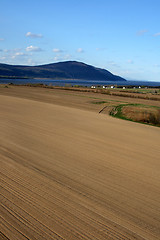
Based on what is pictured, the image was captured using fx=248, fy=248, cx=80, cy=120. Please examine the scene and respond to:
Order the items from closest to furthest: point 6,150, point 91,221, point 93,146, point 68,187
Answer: point 91,221 < point 68,187 < point 6,150 < point 93,146

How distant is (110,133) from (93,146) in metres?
2.71

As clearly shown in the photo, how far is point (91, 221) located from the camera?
4.07m

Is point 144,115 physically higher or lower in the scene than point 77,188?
higher

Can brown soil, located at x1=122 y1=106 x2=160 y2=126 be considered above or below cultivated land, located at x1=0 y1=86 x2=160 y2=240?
above

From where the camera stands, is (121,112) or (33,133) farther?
(121,112)

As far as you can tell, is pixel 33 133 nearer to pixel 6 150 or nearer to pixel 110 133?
pixel 6 150

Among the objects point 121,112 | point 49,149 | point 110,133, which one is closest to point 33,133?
point 49,149

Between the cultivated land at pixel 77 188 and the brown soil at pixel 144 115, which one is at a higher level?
the brown soil at pixel 144 115

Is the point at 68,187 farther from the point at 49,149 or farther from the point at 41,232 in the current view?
the point at 49,149

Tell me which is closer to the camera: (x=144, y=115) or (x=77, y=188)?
(x=77, y=188)

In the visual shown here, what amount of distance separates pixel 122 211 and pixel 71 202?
948 millimetres

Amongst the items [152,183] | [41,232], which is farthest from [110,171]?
[41,232]

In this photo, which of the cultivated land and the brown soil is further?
the brown soil

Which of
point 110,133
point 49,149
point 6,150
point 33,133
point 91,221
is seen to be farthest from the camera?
point 110,133
